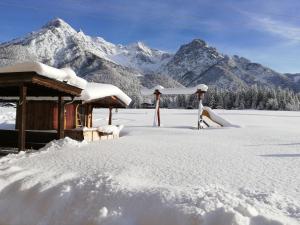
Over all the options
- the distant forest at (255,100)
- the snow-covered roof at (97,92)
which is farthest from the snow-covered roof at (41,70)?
the distant forest at (255,100)

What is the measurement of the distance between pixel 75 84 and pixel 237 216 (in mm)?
9143

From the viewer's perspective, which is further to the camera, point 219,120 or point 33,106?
point 219,120

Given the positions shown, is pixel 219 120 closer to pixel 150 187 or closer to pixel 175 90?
pixel 175 90

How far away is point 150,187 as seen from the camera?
Result: 809 centimetres

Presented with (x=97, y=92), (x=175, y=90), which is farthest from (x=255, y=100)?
(x=97, y=92)

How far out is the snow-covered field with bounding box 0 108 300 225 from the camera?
22.5ft

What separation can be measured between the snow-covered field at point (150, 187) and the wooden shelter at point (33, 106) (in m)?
2.01

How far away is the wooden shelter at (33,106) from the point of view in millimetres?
12328

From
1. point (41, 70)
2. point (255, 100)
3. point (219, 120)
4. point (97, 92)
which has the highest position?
point (255, 100)

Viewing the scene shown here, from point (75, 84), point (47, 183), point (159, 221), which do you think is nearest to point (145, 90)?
point (75, 84)

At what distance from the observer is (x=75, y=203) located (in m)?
7.95

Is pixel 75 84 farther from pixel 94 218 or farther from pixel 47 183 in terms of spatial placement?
pixel 94 218

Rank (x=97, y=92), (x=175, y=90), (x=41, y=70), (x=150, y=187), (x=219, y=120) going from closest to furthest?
(x=150, y=187) < (x=41, y=70) < (x=97, y=92) < (x=219, y=120) < (x=175, y=90)

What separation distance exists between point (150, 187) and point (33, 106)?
16.0 m
